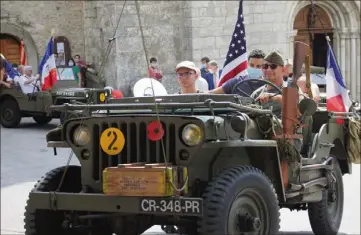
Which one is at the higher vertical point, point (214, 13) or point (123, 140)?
point (214, 13)

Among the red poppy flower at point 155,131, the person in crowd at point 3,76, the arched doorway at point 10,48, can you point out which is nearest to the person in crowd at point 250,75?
the red poppy flower at point 155,131

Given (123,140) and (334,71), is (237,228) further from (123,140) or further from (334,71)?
(334,71)

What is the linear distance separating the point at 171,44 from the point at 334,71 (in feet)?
42.5

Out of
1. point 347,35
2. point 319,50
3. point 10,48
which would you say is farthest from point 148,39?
point 10,48

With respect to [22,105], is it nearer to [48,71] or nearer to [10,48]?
[48,71]

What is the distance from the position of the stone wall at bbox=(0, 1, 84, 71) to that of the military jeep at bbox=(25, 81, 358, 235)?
1977cm

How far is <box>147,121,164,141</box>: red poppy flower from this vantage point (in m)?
5.80

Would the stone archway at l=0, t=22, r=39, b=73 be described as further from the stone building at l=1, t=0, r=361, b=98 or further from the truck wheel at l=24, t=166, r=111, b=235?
the truck wheel at l=24, t=166, r=111, b=235

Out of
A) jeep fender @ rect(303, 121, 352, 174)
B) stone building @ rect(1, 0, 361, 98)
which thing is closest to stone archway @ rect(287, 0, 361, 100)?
stone building @ rect(1, 0, 361, 98)

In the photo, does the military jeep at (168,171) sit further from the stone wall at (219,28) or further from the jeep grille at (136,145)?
the stone wall at (219,28)

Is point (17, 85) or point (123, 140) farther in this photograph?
point (17, 85)

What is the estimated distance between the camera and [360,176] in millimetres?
12172

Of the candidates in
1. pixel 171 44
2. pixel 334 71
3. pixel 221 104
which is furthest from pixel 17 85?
pixel 221 104

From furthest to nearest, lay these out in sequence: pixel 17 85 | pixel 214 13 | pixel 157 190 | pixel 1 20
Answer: pixel 1 20, pixel 214 13, pixel 17 85, pixel 157 190
